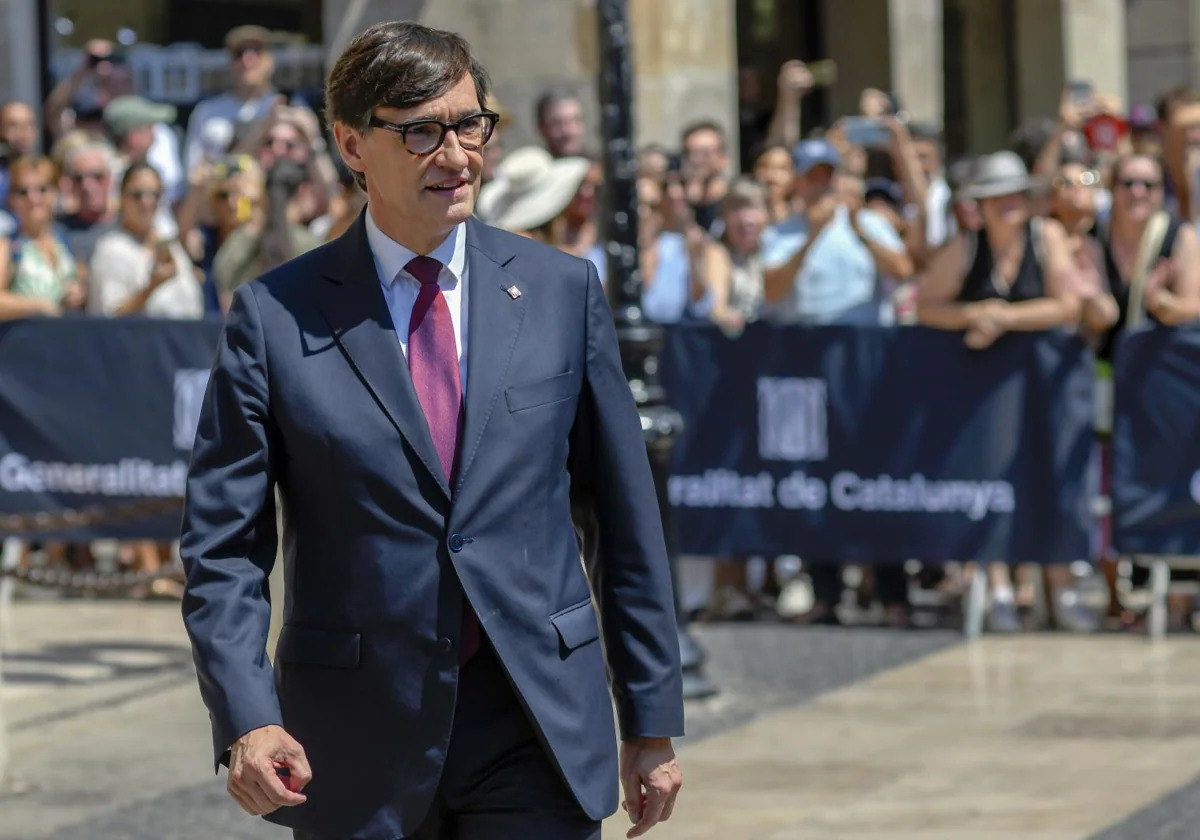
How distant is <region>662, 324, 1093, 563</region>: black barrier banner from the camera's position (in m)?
10.8

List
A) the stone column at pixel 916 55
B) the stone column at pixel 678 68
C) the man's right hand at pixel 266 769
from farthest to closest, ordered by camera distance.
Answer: the stone column at pixel 916 55, the stone column at pixel 678 68, the man's right hand at pixel 266 769

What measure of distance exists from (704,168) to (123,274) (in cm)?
354

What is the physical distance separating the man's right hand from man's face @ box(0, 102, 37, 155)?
1121 cm

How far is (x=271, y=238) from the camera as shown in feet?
36.8

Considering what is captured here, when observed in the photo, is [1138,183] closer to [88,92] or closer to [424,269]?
[424,269]

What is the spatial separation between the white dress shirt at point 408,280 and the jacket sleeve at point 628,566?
0.73 feet

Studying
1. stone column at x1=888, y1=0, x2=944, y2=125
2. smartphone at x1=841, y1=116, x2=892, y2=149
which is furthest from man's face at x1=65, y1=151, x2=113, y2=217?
stone column at x1=888, y1=0, x2=944, y2=125

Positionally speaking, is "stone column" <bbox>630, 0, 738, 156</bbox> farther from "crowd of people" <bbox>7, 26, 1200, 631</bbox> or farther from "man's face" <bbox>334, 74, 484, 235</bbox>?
"man's face" <bbox>334, 74, 484, 235</bbox>

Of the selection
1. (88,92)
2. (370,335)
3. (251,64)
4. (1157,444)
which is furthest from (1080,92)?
(370,335)

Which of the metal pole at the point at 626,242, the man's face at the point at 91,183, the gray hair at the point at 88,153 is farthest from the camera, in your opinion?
the gray hair at the point at 88,153

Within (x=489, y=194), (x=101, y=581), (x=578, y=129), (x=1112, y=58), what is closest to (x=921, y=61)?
(x=1112, y=58)

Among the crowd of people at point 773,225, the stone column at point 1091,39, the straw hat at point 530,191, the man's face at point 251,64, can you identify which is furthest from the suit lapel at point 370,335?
the stone column at point 1091,39

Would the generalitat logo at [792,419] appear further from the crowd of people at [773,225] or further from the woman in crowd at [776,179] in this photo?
the woman in crowd at [776,179]

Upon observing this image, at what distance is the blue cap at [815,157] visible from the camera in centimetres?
1201
